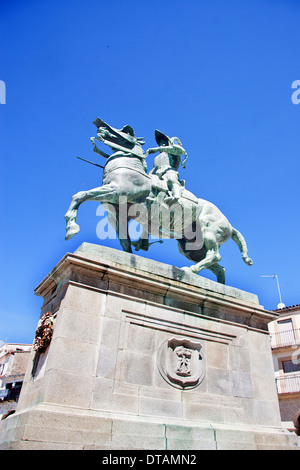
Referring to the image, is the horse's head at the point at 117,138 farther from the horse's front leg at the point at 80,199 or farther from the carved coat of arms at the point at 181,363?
the carved coat of arms at the point at 181,363

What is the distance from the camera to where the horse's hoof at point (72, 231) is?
6.93 metres

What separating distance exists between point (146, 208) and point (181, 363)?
3.45 metres

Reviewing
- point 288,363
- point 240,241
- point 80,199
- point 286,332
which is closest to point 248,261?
point 240,241

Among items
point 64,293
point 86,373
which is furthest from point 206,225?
point 86,373

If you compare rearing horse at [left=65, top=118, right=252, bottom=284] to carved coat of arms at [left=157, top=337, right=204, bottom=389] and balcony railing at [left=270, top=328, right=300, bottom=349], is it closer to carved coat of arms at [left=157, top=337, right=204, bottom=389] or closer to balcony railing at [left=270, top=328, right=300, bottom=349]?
carved coat of arms at [left=157, top=337, right=204, bottom=389]

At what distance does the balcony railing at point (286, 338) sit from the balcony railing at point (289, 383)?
2.43 metres

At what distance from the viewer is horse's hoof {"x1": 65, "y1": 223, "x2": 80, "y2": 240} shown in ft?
22.7

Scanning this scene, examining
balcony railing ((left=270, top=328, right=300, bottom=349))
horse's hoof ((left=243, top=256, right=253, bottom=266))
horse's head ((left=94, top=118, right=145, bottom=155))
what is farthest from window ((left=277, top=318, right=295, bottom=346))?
horse's head ((left=94, top=118, right=145, bottom=155))

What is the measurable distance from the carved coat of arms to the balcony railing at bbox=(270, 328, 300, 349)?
25170 mm

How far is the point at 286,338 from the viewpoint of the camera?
2969 cm

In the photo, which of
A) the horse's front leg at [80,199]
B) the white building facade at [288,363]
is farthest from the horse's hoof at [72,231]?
the white building facade at [288,363]

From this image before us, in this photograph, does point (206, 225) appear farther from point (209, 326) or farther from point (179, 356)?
point (179, 356)

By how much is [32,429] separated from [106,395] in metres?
1.18

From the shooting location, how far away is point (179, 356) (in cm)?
647
